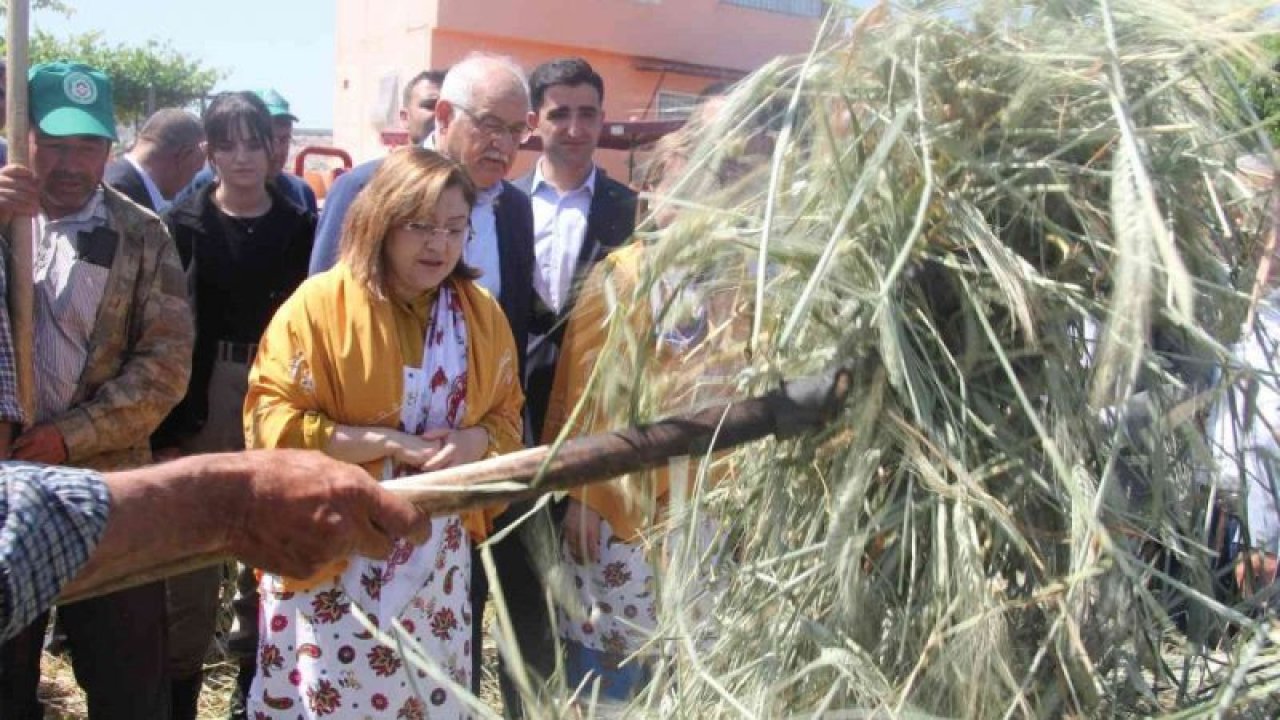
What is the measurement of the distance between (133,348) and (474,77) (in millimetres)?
1094

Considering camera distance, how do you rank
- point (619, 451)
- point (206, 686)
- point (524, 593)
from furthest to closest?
point (206, 686) → point (524, 593) → point (619, 451)

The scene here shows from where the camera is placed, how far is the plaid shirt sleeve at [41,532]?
1308mm

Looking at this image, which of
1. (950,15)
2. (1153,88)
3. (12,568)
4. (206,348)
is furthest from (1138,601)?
(206,348)

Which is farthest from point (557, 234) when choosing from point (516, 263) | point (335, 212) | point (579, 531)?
point (579, 531)

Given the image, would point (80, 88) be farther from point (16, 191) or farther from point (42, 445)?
point (42, 445)

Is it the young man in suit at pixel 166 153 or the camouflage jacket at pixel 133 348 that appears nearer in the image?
the camouflage jacket at pixel 133 348

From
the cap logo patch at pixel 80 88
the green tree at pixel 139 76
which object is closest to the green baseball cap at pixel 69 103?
the cap logo patch at pixel 80 88

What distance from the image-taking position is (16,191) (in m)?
2.68

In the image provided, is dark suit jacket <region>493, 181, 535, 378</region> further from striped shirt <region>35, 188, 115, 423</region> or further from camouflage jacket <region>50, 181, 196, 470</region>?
striped shirt <region>35, 188, 115, 423</region>

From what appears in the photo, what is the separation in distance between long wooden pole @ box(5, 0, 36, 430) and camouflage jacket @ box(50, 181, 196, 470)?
0.21 meters

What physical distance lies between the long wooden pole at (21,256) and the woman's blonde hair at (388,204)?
68cm

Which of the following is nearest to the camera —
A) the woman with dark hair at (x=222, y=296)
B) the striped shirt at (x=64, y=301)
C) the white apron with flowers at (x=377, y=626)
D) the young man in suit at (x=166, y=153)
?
the white apron with flowers at (x=377, y=626)

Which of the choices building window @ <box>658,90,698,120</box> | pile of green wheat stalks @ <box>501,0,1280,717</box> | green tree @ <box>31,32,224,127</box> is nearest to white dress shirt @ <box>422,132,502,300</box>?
building window @ <box>658,90,698,120</box>

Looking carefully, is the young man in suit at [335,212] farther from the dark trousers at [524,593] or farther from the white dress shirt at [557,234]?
the dark trousers at [524,593]
